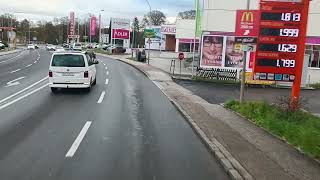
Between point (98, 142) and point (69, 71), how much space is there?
10459 mm

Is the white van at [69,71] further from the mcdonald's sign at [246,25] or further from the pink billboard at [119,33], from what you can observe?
the pink billboard at [119,33]

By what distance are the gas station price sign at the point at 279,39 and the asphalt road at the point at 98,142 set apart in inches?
138

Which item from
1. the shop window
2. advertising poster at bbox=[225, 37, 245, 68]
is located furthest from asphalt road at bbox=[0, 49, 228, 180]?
the shop window

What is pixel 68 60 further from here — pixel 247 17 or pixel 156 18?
pixel 156 18

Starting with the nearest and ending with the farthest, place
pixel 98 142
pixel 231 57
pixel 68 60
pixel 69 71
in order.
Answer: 1. pixel 98 142
2. pixel 69 71
3. pixel 68 60
4. pixel 231 57

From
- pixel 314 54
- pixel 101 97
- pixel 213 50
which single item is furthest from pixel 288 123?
pixel 314 54

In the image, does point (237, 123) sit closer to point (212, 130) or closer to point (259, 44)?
point (212, 130)

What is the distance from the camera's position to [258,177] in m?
7.35

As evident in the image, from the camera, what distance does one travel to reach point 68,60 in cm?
2047

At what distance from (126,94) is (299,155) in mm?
12418

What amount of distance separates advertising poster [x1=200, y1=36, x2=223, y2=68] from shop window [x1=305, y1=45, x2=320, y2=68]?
387 inches

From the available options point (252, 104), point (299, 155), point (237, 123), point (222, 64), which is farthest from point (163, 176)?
point (222, 64)

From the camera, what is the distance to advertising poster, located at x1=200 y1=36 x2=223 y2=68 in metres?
37.8

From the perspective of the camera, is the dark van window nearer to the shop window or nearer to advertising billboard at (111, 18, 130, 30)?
the shop window
